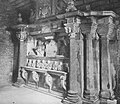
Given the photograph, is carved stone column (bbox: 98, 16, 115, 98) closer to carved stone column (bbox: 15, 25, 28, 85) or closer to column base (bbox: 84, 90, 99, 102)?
column base (bbox: 84, 90, 99, 102)

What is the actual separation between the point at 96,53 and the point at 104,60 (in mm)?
265

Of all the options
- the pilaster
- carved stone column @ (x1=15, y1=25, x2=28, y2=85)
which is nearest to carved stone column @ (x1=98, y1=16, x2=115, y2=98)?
the pilaster

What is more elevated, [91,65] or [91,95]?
[91,65]

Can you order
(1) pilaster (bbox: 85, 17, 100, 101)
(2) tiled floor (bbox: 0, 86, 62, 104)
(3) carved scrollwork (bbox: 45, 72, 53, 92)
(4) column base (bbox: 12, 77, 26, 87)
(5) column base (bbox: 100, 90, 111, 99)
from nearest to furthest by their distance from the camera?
(5) column base (bbox: 100, 90, 111, 99)
(1) pilaster (bbox: 85, 17, 100, 101)
(2) tiled floor (bbox: 0, 86, 62, 104)
(3) carved scrollwork (bbox: 45, 72, 53, 92)
(4) column base (bbox: 12, 77, 26, 87)

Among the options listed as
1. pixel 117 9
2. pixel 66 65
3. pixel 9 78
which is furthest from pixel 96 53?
pixel 9 78

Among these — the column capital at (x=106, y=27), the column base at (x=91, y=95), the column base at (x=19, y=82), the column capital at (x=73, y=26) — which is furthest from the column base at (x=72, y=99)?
the column base at (x=19, y=82)

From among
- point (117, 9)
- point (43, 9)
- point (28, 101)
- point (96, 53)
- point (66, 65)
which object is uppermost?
point (43, 9)

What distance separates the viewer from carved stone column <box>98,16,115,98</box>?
10.4ft

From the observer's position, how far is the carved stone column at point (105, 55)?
316 cm

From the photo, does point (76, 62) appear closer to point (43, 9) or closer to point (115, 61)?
point (115, 61)

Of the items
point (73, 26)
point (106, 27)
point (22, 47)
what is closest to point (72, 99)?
point (73, 26)

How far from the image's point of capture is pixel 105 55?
128 inches

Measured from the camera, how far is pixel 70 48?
3.45 meters

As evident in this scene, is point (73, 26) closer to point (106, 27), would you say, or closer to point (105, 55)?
point (106, 27)
